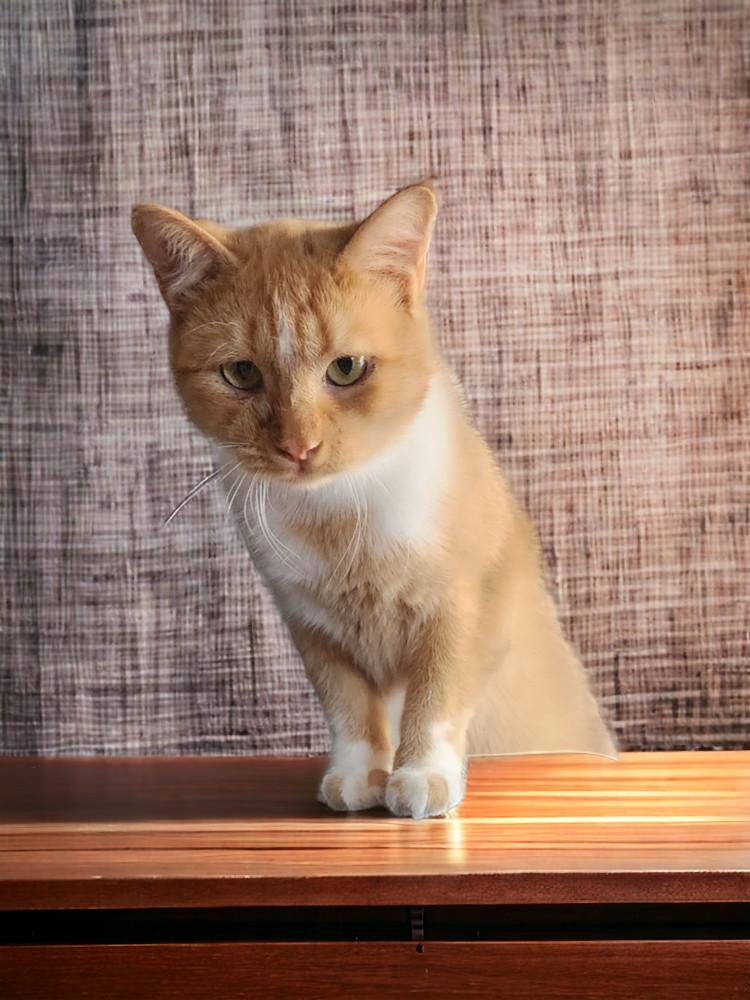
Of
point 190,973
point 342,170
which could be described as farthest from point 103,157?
point 190,973

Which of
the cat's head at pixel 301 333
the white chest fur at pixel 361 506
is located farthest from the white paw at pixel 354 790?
the cat's head at pixel 301 333

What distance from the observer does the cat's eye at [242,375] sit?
964 millimetres

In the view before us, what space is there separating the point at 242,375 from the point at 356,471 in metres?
0.13

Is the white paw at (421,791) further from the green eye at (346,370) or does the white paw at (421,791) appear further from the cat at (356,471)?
the green eye at (346,370)

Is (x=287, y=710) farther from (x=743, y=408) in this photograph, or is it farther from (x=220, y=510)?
(x=743, y=408)

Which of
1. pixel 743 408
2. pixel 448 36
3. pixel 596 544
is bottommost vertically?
pixel 596 544

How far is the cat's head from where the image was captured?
3.08 feet

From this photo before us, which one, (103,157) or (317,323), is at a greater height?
(103,157)

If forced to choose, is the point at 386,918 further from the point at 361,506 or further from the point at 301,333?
the point at 301,333

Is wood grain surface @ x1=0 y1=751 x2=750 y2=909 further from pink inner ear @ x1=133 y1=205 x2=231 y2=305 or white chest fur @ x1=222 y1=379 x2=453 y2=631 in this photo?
pink inner ear @ x1=133 y1=205 x2=231 y2=305

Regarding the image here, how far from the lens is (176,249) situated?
98 centimetres

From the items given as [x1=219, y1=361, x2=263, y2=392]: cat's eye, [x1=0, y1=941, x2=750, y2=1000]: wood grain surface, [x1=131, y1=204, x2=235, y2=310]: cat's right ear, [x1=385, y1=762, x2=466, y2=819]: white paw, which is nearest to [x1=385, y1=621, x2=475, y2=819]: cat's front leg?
[x1=385, y1=762, x2=466, y2=819]: white paw

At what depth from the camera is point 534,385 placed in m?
1.27

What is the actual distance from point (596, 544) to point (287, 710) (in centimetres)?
42
